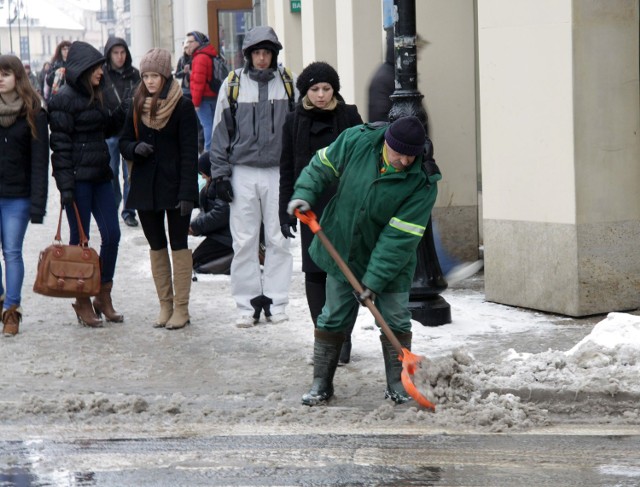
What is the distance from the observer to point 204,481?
5609mm

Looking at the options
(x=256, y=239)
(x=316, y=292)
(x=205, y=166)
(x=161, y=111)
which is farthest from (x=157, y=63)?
(x=205, y=166)

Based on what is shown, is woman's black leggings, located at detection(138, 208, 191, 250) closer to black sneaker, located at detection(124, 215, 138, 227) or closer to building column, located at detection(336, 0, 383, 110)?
building column, located at detection(336, 0, 383, 110)

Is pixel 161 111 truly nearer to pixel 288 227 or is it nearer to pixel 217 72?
pixel 288 227

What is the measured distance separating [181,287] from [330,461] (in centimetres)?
379

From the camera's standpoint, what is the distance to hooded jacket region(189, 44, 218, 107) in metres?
18.3

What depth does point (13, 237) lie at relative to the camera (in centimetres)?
934

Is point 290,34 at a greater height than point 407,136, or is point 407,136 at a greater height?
point 290,34

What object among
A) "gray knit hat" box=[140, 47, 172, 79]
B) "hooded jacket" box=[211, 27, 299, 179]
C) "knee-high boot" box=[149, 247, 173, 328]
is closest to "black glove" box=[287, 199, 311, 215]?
"hooded jacket" box=[211, 27, 299, 179]

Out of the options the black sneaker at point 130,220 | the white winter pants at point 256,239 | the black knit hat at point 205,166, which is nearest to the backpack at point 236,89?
the white winter pants at point 256,239

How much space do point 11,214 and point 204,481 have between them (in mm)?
4218

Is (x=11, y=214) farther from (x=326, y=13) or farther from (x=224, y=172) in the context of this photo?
(x=326, y=13)

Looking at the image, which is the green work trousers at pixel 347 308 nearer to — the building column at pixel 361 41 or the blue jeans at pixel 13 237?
the blue jeans at pixel 13 237

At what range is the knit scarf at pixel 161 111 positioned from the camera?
9.20 m

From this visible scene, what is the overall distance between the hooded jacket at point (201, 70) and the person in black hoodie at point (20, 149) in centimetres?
912
